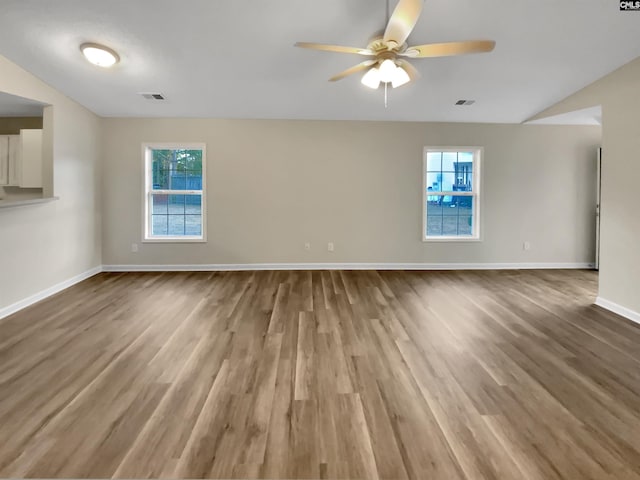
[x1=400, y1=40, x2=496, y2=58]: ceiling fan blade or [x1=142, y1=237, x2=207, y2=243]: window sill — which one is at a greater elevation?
[x1=400, y1=40, x2=496, y2=58]: ceiling fan blade

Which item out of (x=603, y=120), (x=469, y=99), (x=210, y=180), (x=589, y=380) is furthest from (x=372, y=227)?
(x=589, y=380)

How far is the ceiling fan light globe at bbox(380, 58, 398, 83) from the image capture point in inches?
121

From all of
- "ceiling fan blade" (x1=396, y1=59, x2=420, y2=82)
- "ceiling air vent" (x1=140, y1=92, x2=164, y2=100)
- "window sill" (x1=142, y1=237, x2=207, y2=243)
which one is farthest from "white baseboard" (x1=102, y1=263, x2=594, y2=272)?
"ceiling fan blade" (x1=396, y1=59, x2=420, y2=82)

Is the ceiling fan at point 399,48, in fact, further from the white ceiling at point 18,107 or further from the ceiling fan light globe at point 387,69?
the white ceiling at point 18,107

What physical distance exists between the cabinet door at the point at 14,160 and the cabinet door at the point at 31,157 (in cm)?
17

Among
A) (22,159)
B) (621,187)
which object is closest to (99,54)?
(22,159)

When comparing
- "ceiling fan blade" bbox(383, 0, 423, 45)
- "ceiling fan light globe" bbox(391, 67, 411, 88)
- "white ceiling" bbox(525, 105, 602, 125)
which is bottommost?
"ceiling fan light globe" bbox(391, 67, 411, 88)

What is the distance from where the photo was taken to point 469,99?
498cm

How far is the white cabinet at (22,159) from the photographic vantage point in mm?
4566

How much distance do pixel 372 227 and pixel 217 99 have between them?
3.05 metres

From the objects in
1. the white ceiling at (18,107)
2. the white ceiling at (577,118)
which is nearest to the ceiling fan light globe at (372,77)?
the white ceiling at (577,118)

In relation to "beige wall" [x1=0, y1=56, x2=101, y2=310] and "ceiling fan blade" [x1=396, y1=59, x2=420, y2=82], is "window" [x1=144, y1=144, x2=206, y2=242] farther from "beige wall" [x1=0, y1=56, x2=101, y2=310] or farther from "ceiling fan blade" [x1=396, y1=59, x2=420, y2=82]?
"ceiling fan blade" [x1=396, y1=59, x2=420, y2=82]

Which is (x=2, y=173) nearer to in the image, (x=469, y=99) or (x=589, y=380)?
(x=469, y=99)

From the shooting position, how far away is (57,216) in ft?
15.1
